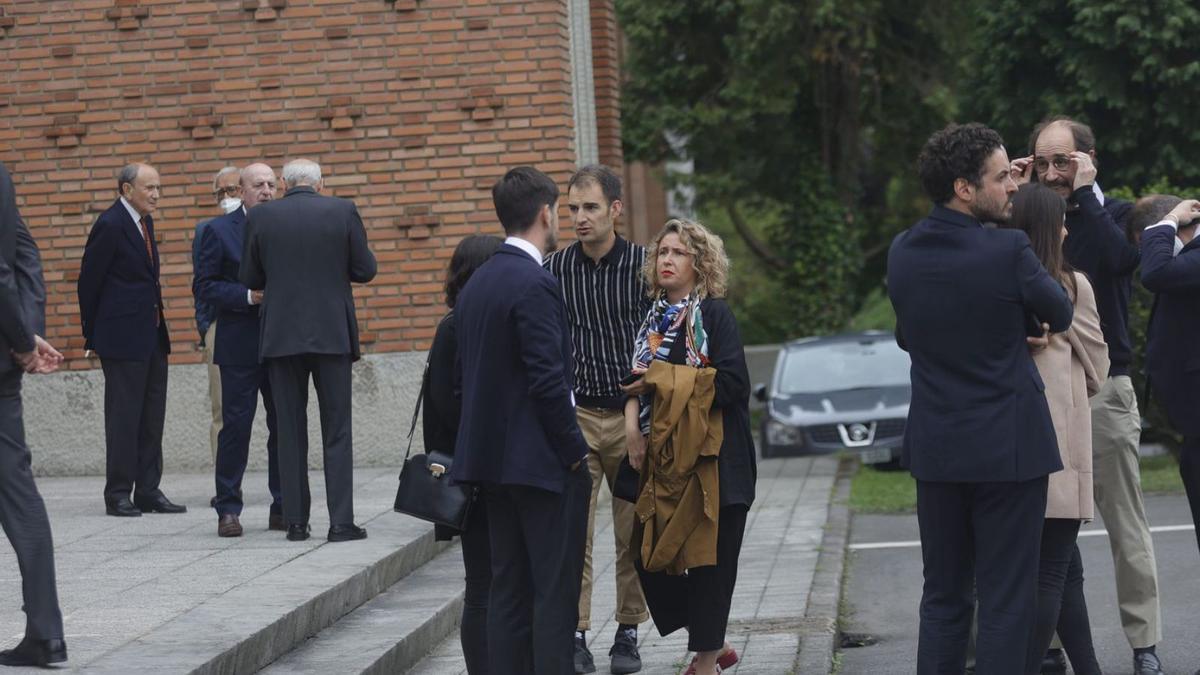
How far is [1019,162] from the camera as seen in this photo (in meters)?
6.91

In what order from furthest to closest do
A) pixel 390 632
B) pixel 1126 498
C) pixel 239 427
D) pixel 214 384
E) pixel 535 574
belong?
pixel 214 384
pixel 239 427
pixel 390 632
pixel 1126 498
pixel 535 574

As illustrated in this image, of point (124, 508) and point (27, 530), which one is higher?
point (27, 530)

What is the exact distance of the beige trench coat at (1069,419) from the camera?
19.5ft

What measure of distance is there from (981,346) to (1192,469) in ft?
6.04

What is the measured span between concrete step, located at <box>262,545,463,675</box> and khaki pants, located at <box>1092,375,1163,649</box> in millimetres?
2952

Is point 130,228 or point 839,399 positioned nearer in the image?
point 130,228

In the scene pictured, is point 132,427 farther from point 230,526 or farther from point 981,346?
point 981,346

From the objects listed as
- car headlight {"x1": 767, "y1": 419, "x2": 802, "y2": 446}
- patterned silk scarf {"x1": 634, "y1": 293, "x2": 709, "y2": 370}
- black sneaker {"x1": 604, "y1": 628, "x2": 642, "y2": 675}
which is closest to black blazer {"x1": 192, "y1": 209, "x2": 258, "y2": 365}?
black sneaker {"x1": 604, "y1": 628, "x2": 642, "y2": 675}

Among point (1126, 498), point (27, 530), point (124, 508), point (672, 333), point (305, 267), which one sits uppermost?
point (305, 267)

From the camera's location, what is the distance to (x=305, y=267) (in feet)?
29.7

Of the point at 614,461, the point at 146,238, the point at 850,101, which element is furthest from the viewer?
the point at 850,101

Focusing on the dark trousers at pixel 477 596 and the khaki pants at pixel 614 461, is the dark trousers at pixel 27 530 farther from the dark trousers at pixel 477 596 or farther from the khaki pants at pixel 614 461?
the khaki pants at pixel 614 461

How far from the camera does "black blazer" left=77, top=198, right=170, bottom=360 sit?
10258 mm

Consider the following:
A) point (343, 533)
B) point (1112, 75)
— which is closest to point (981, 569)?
point (343, 533)
